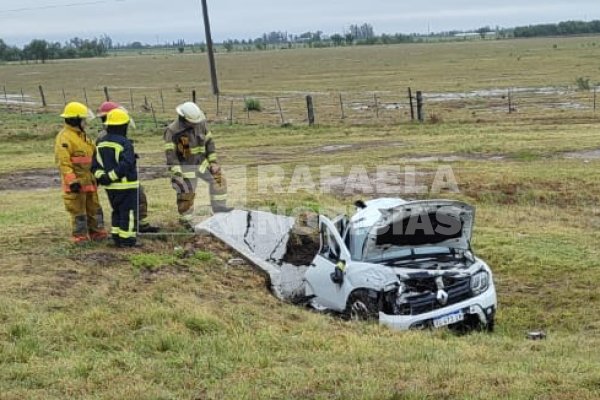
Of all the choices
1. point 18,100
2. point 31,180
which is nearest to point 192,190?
point 31,180

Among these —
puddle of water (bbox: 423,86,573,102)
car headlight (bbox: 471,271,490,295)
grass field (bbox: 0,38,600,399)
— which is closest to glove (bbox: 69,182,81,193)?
grass field (bbox: 0,38,600,399)

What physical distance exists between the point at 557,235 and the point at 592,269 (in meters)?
1.81

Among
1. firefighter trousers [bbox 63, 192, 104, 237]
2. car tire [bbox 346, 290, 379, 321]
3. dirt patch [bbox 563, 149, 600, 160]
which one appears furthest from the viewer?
dirt patch [bbox 563, 149, 600, 160]

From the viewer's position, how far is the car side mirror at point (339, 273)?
8672 mm

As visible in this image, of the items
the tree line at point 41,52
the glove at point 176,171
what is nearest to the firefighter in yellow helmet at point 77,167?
the glove at point 176,171

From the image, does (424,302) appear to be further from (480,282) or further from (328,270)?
(328,270)

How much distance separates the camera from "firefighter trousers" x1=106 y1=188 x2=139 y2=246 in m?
10.0

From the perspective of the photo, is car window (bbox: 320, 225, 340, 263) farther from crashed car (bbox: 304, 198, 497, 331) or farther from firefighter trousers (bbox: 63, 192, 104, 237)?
firefighter trousers (bbox: 63, 192, 104, 237)

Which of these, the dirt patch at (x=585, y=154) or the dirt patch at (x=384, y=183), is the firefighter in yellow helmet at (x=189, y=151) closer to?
the dirt patch at (x=384, y=183)

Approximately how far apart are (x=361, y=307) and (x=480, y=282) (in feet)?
4.23

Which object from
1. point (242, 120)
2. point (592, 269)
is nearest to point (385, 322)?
point (592, 269)

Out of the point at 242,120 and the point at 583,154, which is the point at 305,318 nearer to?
the point at 583,154

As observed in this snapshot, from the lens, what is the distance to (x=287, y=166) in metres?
19.0

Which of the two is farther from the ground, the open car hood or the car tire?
the open car hood
